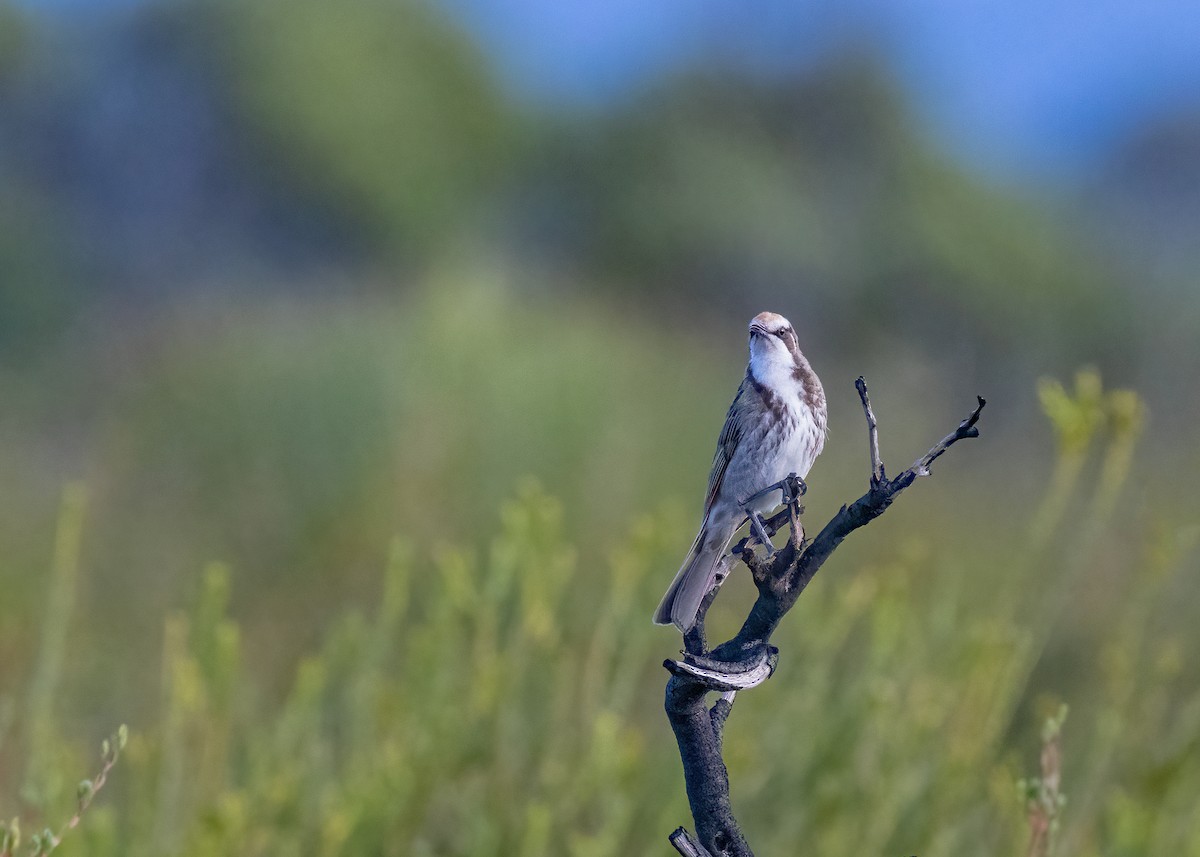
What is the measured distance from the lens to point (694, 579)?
1.63 metres

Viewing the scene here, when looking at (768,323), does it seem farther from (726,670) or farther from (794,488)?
(726,670)

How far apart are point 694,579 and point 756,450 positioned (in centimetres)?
22

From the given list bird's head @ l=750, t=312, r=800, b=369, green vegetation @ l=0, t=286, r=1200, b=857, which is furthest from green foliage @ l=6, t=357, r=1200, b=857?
bird's head @ l=750, t=312, r=800, b=369

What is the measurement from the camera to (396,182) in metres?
23.8

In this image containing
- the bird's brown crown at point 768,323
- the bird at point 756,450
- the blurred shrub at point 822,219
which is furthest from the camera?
the blurred shrub at point 822,219

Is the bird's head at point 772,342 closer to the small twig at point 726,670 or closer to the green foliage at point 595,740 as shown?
the small twig at point 726,670

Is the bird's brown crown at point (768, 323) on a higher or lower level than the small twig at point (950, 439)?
higher

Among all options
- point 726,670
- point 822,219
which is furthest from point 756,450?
point 822,219

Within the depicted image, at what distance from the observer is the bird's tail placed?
1523mm

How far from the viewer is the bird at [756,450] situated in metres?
1.64

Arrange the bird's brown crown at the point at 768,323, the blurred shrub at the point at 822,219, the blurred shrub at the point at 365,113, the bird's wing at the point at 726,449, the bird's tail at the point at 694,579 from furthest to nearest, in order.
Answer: the blurred shrub at the point at 365,113
the blurred shrub at the point at 822,219
the bird's wing at the point at 726,449
the bird's tail at the point at 694,579
the bird's brown crown at the point at 768,323

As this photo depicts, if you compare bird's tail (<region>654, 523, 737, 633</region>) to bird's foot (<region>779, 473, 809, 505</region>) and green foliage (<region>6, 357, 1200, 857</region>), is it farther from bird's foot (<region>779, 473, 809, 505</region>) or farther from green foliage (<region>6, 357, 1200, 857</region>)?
green foliage (<region>6, 357, 1200, 857</region>)

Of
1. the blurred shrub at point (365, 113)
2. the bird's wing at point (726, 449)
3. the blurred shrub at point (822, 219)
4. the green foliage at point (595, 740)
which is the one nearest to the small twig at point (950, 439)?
the bird's wing at point (726, 449)

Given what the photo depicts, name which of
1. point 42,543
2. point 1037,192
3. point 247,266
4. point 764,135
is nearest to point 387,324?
point 42,543
